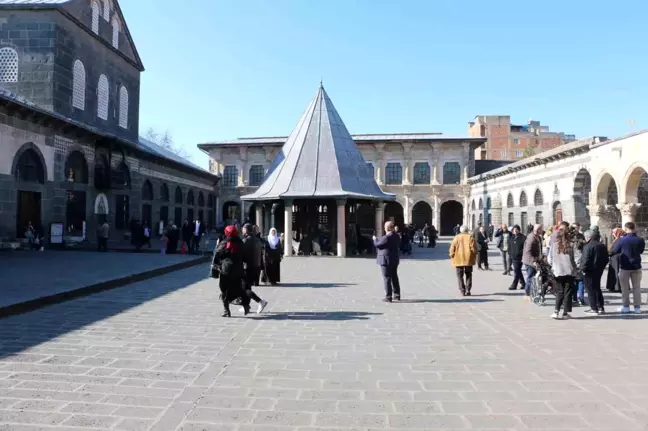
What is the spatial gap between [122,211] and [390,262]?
2218 cm

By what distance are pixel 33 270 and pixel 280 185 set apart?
11.5 m

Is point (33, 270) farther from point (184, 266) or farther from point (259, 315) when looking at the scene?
point (259, 315)

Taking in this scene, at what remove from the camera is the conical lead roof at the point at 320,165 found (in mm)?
21500

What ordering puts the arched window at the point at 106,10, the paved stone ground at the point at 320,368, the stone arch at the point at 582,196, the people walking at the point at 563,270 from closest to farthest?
1. the paved stone ground at the point at 320,368
2. the people walking at the point at 563,270
3. the stone arch at the point at 582,196
4. the arched window at the point at 106,10

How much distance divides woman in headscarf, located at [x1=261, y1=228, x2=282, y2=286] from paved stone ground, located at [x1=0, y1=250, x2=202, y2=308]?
3.43 m

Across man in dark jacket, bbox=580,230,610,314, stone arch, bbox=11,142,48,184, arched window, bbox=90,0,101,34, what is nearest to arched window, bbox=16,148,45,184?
stone arch, bbox=11,142,48,184

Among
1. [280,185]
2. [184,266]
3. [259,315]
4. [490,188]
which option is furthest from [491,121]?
[259,315]

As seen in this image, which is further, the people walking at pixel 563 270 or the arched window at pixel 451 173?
the arched window at pixel 451 173

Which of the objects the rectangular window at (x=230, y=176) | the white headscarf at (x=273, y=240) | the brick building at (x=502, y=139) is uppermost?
the brick building at (x=502, y=139)

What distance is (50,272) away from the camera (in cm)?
1215

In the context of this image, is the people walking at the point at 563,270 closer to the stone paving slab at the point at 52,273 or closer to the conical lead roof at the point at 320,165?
the stone paving slab at the point at 52,273

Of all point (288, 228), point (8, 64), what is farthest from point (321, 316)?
point (8, 64)

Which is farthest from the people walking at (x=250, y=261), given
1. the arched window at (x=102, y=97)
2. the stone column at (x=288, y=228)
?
the arched window at (x=102, y=97)

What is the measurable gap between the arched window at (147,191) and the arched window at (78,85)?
7.00 metres
